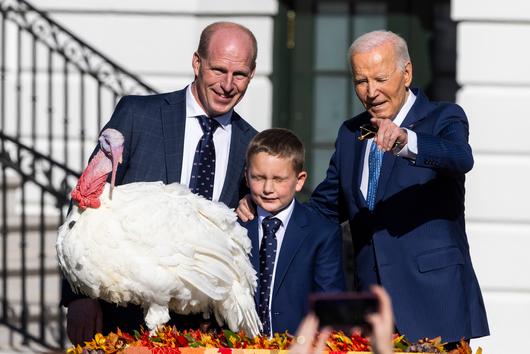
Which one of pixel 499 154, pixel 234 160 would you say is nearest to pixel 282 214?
pixel 234 160

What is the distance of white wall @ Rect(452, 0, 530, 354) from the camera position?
821 centimetres

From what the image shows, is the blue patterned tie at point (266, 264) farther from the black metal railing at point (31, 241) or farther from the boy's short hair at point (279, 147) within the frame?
the black metal railing at point (31, 241)

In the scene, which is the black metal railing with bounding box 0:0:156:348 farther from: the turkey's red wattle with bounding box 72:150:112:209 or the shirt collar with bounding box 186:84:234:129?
the turkey's red wattle with bounding box 72:150:112:209

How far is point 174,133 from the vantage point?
17.3 ft

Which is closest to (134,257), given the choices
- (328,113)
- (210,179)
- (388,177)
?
(210,179)

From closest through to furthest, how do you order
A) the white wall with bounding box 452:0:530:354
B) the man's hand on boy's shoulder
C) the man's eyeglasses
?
the man's eyeglasses → the man's hand on boy's shoulder → the white wall with bounding box 452:0:530:354

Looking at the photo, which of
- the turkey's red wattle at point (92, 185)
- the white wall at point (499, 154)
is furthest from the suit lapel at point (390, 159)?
the white wall at point (499, 154)

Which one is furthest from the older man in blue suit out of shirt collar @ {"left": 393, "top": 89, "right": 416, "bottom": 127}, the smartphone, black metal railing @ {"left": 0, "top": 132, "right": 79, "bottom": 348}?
black metal railing @ {"left": 0, "top": 132, "right": 79, "bottom": 348}

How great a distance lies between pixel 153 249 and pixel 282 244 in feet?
2.16

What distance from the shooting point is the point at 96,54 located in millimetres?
8906

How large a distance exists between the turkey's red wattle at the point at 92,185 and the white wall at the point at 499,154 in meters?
3.99

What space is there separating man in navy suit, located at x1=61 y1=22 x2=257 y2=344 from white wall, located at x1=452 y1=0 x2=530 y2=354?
10.7 ft

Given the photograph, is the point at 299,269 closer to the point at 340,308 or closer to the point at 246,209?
the point at 246,209

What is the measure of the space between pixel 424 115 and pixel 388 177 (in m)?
0.28
